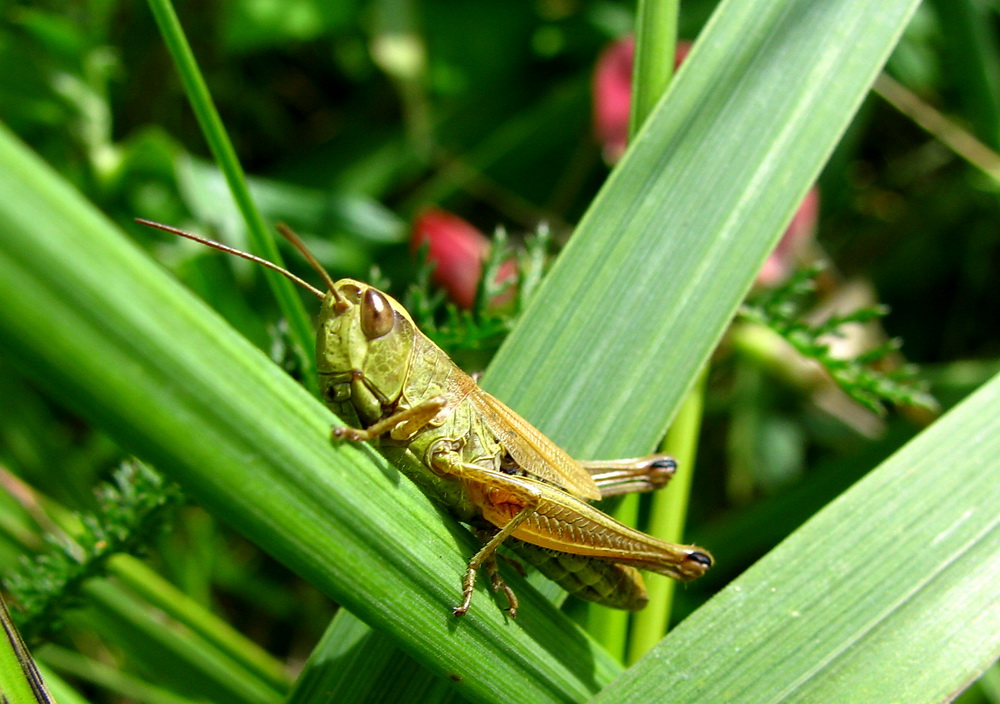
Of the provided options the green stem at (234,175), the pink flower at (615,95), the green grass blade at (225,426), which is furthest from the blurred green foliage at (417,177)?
the green grass blade at (225,426)

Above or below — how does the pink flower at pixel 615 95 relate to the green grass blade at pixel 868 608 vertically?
above

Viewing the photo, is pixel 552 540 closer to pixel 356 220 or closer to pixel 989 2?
pixel 356 220

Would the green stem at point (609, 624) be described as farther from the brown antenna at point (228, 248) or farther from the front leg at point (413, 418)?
the brown antenna at point (228, 248)

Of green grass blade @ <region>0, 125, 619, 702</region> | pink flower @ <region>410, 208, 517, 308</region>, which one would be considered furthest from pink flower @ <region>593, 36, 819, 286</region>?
green grass blade @ <region>0, 125, 619, 702</region>

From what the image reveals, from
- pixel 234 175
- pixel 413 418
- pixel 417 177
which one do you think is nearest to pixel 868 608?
pixel 413 418

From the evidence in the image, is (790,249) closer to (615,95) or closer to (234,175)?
(615,95)

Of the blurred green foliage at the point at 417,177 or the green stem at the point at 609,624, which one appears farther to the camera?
the blurred green foliage at the point at 417,177

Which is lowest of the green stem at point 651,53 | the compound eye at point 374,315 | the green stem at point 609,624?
the green stem at point 609,624

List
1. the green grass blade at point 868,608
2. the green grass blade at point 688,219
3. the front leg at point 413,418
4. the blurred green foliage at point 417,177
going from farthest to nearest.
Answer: the blurred green foliage at point 417,177, the green grass blade at point 688,219, the front leg at point 413,418, the green grass blade at point 868,608

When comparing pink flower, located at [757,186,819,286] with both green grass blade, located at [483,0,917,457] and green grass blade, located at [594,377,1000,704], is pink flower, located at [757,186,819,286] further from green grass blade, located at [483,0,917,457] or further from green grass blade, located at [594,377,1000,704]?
green grass blade, located at [594,377,1000,704]
